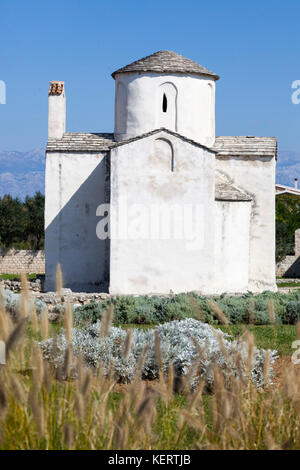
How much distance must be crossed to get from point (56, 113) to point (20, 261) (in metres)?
14.5

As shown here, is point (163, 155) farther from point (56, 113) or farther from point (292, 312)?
point (292, 312)

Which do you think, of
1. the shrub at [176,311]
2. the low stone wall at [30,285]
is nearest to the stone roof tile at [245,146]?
the low stone wall at [30,285]

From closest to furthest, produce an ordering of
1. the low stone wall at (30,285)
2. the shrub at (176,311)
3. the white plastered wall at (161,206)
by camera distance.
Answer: the shrub at (176,311), the white plastered wall at (161,206), the low stone wall at (30,285)

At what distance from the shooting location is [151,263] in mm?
19578

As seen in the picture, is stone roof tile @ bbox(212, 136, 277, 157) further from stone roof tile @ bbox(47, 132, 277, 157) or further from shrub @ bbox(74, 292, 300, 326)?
shrub @ bbox(74, 292, 300, 326)

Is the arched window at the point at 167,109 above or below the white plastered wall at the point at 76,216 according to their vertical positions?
above

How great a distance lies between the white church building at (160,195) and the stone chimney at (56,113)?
0.10ft

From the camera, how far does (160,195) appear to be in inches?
772

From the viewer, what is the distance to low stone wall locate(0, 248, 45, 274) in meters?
35.1

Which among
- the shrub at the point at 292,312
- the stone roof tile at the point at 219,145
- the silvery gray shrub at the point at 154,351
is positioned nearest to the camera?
the silvery gray shrub at the point at 154,351

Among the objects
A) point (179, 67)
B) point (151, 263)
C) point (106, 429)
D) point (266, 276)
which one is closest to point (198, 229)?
point (151, 263)

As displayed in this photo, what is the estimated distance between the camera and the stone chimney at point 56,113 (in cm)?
2212

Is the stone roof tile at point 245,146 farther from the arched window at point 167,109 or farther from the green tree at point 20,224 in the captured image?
the green tree at point 20,224

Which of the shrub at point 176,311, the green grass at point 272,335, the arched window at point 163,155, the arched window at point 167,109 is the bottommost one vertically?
the green grass at point 272,335
